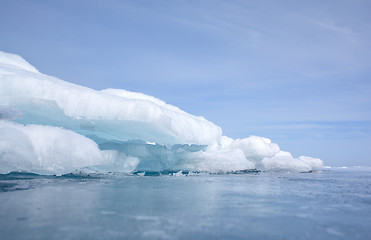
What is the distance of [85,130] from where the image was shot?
57.2 ft

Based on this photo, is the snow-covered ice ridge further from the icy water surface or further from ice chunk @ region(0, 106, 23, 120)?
the icy water surface

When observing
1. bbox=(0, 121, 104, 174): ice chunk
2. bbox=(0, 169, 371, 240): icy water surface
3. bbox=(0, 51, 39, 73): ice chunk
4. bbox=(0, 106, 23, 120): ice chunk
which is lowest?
bbox=(0, 169, 371, 240): icy water surface

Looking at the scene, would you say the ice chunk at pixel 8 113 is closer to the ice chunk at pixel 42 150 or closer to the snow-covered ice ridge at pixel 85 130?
the snow-covered ice ridge at pixel 85 130

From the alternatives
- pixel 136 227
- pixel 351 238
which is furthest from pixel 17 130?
pixel 351 238

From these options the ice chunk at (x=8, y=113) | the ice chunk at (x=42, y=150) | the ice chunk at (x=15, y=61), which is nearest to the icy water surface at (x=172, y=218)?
the ice chunk at (x=42, y=150)

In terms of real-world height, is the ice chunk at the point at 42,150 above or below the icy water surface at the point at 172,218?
above

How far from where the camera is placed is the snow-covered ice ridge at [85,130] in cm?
1188

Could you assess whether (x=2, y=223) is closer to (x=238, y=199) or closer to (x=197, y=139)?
(x=238, y=199)

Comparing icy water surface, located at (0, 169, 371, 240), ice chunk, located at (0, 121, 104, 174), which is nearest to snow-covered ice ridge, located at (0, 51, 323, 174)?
ice chunk, located at (0, 121, 104, 174)

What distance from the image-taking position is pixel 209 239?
4652 mm

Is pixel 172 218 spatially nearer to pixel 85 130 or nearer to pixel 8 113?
pixel 8 113

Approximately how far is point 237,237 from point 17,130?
373 inches

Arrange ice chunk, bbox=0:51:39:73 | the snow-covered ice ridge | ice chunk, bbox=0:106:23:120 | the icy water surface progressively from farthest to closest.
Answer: ice chunk, bbox=0:51:39:73
the snow-covered ice ridge
ice chunk, bbox=0:106:23:120
the icy water surface

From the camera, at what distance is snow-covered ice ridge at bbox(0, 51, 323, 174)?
11875 mm
